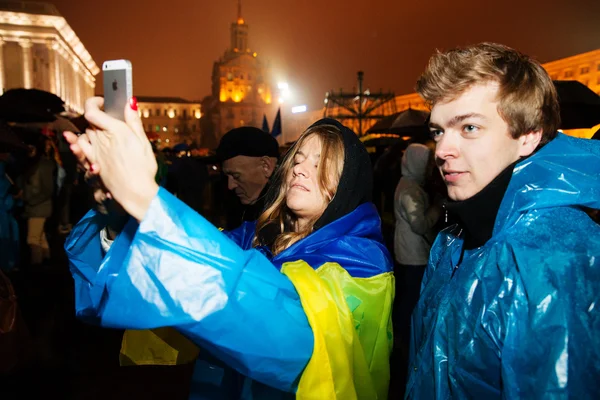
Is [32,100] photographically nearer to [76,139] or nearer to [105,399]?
[105,399]

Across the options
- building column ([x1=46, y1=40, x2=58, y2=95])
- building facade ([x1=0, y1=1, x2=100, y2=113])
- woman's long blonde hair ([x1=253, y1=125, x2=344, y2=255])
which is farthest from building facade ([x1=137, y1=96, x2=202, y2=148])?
woman's long blonde hair ([x1=253, y1=125, x2=344, y2=255])

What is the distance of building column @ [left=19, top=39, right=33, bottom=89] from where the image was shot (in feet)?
169

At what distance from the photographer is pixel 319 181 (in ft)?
6.13

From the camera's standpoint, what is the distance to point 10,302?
9.13 feet

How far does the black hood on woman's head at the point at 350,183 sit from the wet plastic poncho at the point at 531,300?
550 mm

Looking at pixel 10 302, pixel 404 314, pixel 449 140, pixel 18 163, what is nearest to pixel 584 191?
pixel 449 140

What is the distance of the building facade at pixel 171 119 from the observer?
404 ft

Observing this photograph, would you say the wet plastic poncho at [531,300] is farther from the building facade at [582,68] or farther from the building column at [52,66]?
the building column at [52,66]

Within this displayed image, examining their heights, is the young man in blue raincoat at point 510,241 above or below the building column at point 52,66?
below

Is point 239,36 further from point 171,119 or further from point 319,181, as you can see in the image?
point 319,181

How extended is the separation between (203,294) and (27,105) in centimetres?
1228

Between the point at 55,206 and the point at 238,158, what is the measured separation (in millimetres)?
9359

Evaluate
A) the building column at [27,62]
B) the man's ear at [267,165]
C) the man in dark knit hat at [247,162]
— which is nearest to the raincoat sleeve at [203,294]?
the man in dark knit hat at [247,162]

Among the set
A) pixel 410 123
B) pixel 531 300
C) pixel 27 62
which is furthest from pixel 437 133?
pixel 27 62
